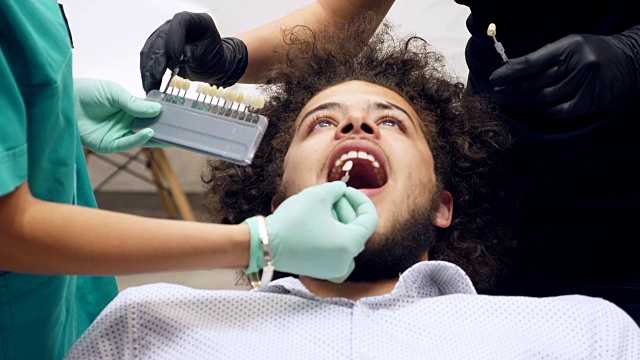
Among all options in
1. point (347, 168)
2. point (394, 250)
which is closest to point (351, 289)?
point (394, 250)

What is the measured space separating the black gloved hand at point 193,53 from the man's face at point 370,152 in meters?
0.26

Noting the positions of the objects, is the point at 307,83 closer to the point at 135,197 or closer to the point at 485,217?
the point at 485,217

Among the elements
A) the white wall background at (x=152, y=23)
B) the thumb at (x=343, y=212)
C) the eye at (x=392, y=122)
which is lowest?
the white wall background at (x=152, y=23)

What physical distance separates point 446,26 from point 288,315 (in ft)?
5.00

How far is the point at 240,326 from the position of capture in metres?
1.36

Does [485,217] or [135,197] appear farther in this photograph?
[135,197]

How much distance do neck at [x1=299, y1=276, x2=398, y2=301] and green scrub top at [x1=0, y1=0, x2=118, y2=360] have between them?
43 centimetres

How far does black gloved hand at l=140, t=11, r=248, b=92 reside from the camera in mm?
1612

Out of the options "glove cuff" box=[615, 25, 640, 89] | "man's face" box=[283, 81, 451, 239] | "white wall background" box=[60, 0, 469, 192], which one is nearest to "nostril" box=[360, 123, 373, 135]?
"man's face" box=[283, 81, 451, 239]

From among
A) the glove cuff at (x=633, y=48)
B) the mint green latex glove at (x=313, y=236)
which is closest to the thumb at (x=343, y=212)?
the mint green latex glove at (x=313, y=236)

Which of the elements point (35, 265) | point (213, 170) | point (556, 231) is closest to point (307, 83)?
point (213, 170)

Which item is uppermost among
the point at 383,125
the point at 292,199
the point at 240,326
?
the point at 292,199

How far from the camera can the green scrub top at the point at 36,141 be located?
1.06m

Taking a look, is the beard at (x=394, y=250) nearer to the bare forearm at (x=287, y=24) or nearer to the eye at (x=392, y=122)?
the eye at (x=392, y=122)
